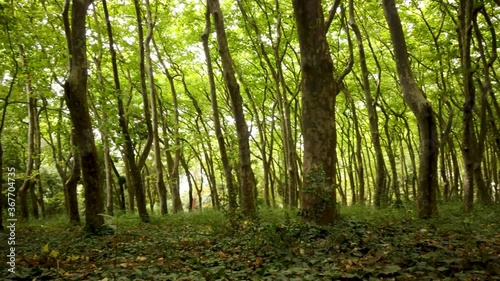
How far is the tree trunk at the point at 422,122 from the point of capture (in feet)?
24.5

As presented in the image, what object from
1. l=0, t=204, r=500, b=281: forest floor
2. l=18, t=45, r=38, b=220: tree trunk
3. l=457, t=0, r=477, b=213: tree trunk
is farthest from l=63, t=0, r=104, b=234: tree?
l=457, t=0, r=477, b=213: tree trunk

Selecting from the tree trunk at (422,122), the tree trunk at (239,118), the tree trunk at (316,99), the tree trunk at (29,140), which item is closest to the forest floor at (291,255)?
the tree trunk at (422,122)

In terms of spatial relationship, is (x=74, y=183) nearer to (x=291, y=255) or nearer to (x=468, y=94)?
(x=291, y=255)

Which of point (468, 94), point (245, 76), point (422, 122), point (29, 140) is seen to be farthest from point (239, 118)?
point (245, 76)

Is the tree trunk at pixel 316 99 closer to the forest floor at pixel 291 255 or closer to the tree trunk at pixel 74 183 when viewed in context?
the forest floor at pixel 291 255

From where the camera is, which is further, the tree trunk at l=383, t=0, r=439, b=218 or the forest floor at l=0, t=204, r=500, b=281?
the tree trunk at l=383, t=0, r=439, b=218

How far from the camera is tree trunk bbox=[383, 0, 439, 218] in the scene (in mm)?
Answer: 7461

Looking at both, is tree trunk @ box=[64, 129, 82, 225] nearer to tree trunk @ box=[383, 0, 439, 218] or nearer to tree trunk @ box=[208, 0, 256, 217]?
tree trunk @ box=[208, 0, 256, 217]

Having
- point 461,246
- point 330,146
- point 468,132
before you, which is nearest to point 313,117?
point 330,146

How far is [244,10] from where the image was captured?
13.7m

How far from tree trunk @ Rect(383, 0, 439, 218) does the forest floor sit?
584mm

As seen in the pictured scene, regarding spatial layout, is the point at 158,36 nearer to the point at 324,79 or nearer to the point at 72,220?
the point at 72,220

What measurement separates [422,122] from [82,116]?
7.16 metres

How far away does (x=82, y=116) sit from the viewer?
7.82 metres
